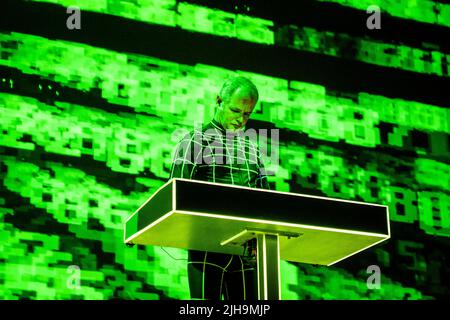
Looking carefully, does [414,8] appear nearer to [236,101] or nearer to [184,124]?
[184,124]

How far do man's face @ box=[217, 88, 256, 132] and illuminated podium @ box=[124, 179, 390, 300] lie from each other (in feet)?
2.24

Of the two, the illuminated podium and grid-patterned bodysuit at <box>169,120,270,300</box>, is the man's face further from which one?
the illuminated podium

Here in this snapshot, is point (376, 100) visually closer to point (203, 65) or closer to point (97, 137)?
point (203, 65)

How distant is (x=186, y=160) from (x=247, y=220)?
681mm

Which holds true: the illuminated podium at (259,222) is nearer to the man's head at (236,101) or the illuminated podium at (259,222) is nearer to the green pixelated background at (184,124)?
the man's head at (236,101)

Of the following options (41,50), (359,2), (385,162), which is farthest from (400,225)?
(41,50)

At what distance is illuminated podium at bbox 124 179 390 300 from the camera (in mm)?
2158

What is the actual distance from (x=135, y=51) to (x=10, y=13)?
646mm

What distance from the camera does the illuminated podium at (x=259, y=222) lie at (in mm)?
2158

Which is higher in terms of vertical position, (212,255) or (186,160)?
(186,160)

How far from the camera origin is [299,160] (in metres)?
4.00

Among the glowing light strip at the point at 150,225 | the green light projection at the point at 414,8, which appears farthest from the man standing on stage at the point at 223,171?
the green light projection at the point at 414,8

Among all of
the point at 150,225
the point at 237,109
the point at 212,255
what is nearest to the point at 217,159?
the point at 237,109

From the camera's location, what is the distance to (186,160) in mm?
2818
